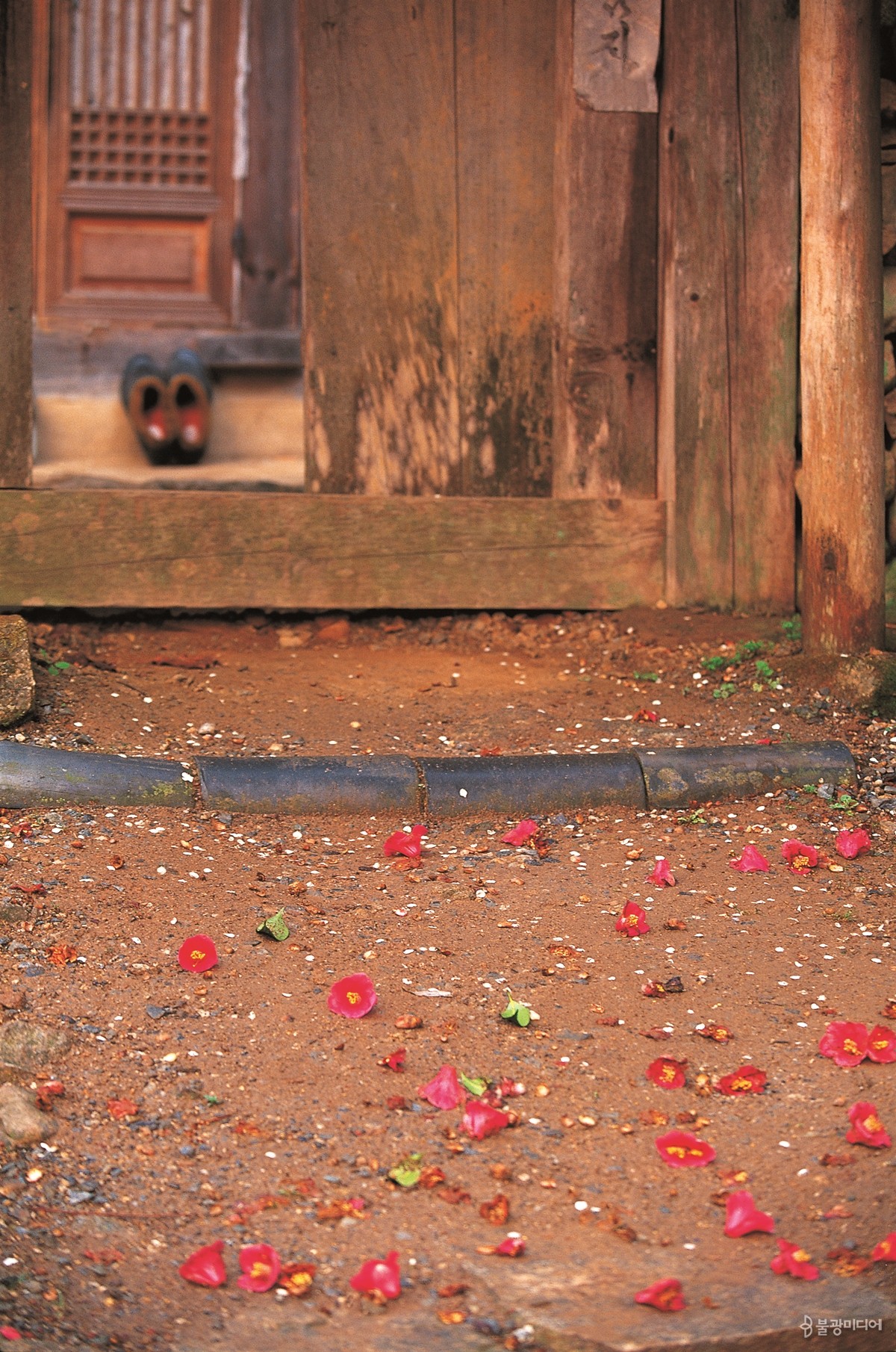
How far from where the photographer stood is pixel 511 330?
14.2ft

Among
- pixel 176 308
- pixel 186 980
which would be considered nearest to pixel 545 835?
pixel 186 980

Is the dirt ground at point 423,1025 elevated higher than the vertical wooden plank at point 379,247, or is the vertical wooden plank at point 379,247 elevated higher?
the vertical wooden plank at point 379,247

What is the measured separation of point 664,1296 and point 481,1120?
40 cm

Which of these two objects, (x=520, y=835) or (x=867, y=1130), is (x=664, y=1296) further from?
(x=520, y=835)

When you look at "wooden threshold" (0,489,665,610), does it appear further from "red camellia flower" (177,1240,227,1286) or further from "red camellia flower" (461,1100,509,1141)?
"red camellia flower" (177,1240,227,1286)

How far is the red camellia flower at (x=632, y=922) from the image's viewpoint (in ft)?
8.16

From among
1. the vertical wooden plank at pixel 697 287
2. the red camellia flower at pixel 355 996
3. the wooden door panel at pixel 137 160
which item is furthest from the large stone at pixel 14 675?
the wooden door panel at pixel 137 160

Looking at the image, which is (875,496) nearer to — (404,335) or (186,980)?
(404,335)

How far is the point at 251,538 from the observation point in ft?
13.4

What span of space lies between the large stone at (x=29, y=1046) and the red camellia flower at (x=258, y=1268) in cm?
54

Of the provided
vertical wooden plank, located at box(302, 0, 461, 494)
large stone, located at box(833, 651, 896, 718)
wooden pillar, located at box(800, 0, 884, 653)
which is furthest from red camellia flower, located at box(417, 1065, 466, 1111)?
vertical wooden plank, located at box(302, 0, 461, 494)

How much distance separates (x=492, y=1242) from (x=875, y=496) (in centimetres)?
251

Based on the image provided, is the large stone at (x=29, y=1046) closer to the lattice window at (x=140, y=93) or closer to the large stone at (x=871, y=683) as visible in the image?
the large stone at (x=871, y=683)

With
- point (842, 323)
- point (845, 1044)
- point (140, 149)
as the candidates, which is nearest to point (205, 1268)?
point (845, 1044)
